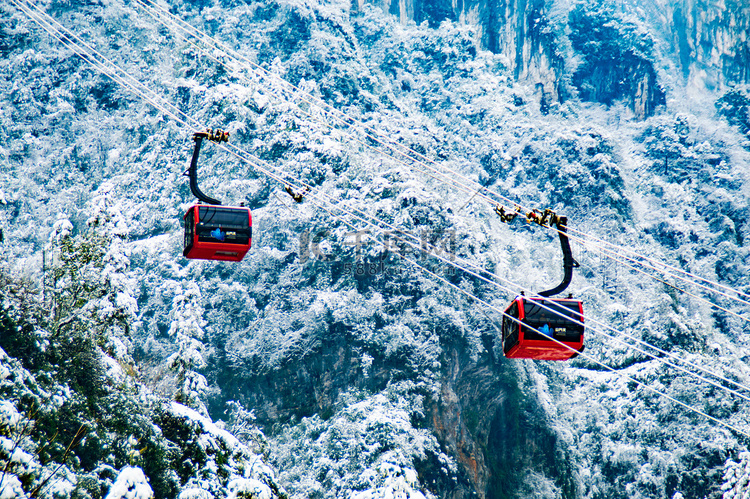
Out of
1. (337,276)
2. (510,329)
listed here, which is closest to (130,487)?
(510,329)

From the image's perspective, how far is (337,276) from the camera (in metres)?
59.3

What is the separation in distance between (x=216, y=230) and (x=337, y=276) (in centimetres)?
3784

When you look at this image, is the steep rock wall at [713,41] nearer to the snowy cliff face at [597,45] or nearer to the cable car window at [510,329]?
the snowy cliff face at [597,45]

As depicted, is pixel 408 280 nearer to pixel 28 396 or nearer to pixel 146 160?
pixel 146 160

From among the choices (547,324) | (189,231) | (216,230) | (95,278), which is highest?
(216,230)

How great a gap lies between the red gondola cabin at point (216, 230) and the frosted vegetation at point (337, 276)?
244 inches

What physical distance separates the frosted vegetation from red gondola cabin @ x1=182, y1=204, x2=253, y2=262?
619 cm

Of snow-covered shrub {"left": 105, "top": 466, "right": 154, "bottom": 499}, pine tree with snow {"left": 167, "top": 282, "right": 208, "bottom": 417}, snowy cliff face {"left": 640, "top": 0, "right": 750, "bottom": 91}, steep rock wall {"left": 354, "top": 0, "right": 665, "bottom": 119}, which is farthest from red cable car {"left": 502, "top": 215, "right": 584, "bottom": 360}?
snowy cliff face {"left": 640, "top": 0, "right": 750, "bottom": 91}

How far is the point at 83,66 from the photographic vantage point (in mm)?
86062

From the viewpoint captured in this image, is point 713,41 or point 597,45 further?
A: point 713,41

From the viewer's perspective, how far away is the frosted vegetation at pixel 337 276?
83.4 feet

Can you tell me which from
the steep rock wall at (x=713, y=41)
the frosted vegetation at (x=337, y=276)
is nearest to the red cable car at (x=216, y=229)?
the frosted vegetation at (x=337, y=276)

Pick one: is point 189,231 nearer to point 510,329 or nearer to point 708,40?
point 510,329

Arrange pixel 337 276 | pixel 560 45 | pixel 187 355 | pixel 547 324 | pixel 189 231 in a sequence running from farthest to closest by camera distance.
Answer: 1. pixel 560 45
2. pixel 337 276
3. pixel 187 355
4. pixel 189 231
5. pixel 547 324
